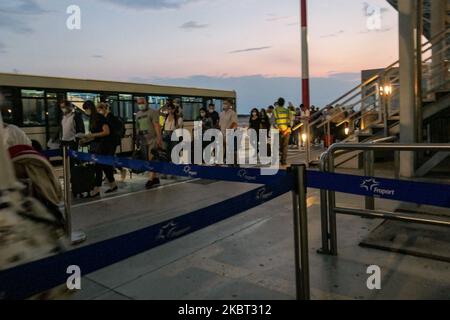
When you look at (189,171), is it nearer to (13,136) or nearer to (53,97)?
(13,136)

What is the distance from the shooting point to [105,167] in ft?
24.7

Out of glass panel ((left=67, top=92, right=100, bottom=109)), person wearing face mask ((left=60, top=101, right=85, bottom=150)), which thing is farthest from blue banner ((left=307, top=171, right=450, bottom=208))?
glass panel ((left=67, top=92, right=100, bottom=109))

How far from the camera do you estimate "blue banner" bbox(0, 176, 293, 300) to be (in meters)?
1.72

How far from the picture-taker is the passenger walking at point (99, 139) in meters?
7.33

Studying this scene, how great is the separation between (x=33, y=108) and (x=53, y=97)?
28.3 inches

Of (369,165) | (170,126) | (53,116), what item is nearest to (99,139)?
(170,126)

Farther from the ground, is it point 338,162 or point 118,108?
point 118,108

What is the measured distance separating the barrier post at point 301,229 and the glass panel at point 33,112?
1145cm

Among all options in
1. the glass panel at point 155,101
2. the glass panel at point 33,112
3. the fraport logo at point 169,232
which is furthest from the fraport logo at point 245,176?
the glass panel at point 155,101
